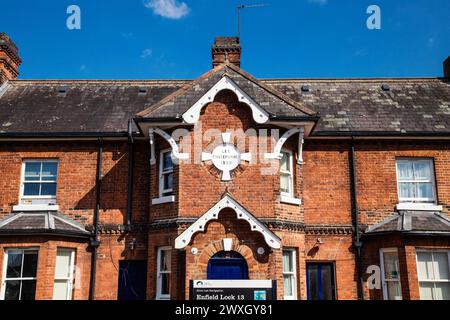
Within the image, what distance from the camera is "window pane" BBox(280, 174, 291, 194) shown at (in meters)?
15.0

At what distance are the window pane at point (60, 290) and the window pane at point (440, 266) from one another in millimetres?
11087

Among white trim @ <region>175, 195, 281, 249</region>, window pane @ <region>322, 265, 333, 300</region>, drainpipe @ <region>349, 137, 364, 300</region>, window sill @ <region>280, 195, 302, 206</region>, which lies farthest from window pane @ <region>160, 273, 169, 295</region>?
drainpipe @ <region>349, 137, 364, 300</region>

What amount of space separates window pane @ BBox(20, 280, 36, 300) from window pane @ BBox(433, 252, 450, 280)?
11.8 m

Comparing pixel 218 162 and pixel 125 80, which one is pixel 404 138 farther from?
pixel 125 80

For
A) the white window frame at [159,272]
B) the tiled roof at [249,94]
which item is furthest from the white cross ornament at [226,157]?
the white window frame at [159,272]

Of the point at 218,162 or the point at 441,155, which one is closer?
the point at 218,162

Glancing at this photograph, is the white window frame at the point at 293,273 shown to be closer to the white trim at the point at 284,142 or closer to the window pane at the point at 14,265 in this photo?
the white trim at the point at 284,142

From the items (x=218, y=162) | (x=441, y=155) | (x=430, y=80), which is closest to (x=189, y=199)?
(x=218, y=162)

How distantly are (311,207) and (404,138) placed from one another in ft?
12.9

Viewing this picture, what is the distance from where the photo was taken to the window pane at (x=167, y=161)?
15148 millimetres

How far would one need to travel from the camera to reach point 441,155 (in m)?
16.2

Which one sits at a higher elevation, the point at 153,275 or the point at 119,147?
the point at 119,147

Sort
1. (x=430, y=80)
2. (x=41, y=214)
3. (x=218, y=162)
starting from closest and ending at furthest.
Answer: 1. (x=218, y=162)
2. (x=41, y=214)
3. (x=430, y=80)

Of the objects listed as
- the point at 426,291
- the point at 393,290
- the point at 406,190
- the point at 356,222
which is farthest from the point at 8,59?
the point at 426,291
